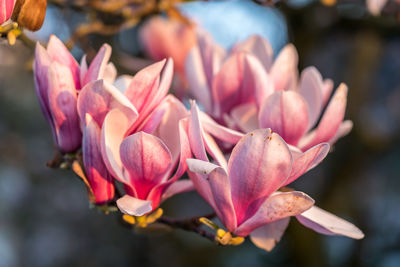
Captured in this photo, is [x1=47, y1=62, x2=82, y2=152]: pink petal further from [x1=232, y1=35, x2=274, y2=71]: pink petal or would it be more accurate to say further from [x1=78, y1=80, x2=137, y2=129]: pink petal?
[x1=232, y1=35, x2=274, y2=71]: pink petal

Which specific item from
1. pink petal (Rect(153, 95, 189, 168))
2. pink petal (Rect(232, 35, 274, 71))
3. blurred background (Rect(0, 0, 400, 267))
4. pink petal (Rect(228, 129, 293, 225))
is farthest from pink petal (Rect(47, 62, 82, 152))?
blurred background (Rect(0, 0, 400, 267))

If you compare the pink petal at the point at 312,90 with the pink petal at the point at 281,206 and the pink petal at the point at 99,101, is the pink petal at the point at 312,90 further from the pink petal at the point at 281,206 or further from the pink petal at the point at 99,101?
the pink petal at the point at 99,101

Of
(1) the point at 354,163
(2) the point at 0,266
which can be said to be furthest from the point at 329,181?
(2) the point at 0,266

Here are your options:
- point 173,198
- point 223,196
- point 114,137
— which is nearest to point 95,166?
point 114,137

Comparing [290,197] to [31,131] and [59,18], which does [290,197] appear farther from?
[31,131]

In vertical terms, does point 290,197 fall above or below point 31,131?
above

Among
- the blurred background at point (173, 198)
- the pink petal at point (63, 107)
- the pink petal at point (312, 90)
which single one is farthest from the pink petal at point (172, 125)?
the blurred background at point (173, 198)
